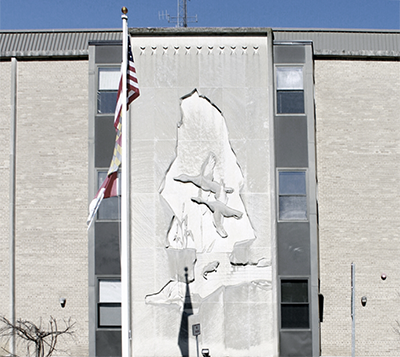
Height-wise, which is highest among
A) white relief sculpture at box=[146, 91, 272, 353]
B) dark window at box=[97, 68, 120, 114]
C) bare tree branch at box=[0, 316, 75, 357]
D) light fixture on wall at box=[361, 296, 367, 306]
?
dark window at box=[97, 68, 120, 114]

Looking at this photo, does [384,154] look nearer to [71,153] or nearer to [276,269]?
[276,269]

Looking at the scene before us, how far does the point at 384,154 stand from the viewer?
17.2 m

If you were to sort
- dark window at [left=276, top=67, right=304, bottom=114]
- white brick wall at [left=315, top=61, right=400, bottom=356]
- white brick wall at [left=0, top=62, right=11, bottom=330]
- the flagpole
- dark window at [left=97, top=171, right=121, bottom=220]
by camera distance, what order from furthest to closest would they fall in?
A: 1. white brick wall at [left=0, top=62, right=11, bottom=330]
2. white brick wall at [left=315, top=61, right=400, bottom=356]
3. dark window at [left=276, top=67, right=304, bottom=114]
4. dark window at [left=97, top=171, right=121, bottom=220]
5. the flagpole

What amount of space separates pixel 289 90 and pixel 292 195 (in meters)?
3.43

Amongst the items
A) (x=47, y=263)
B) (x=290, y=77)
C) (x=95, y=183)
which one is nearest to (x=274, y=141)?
A: (x=290, y=77)

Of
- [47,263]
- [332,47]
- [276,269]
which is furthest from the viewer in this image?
[332,47]

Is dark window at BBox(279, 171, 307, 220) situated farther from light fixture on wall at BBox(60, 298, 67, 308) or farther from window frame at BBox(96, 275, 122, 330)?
light fixture on wall at BBox(60, 298, 67, 308)

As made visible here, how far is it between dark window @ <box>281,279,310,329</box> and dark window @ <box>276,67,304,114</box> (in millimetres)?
5490

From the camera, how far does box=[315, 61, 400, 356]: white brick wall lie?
1672cm

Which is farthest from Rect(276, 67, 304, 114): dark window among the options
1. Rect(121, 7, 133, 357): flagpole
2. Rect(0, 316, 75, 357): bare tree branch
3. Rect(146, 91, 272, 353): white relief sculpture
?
Rect(0, 316, 75, 357): bare tree branch

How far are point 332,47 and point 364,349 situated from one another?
11226 mm

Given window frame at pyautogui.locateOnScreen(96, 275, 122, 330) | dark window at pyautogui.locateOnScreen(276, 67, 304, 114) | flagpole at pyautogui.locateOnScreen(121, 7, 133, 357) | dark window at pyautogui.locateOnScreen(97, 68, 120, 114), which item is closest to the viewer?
flagpole at pyautogui.locateOnScreen(121, 7, 133, 357)

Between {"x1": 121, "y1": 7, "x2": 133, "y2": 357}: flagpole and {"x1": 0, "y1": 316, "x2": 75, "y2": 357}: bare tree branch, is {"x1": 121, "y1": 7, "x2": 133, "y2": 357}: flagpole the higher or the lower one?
the higher one

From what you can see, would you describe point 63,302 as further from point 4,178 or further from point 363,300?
point 363,300
